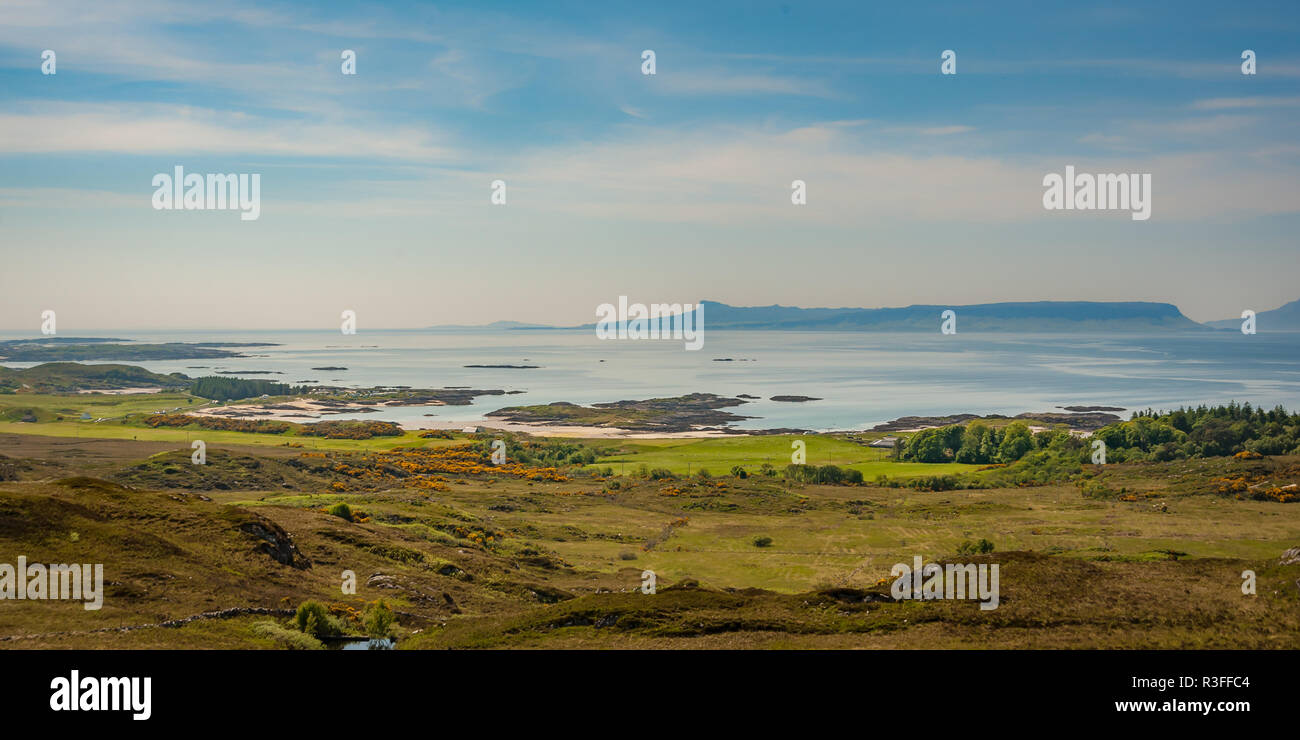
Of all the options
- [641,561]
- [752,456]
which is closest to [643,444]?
[752,456]

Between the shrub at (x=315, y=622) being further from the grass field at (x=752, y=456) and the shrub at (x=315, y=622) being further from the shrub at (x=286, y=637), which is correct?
the grass field at (x=752, y=456)

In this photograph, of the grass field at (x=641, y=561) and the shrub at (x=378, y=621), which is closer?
the grass field at (x=641, y=561)

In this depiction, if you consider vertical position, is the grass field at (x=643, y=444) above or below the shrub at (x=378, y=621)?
below

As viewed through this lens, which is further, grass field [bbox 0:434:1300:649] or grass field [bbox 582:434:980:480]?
grass field [bbox 582:434:980:480]

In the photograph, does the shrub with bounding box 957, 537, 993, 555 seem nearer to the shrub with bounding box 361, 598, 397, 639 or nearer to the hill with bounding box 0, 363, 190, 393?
the shrub with bounding box 361, 598, 397, 639

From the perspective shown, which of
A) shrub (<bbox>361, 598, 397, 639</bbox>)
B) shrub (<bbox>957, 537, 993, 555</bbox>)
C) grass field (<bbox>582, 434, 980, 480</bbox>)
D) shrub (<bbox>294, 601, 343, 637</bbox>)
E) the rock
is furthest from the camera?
grass field (<bbox>582, 434, 980, 480</bbox>)

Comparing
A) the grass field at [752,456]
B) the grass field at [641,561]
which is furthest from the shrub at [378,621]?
the grass field at [752,456]

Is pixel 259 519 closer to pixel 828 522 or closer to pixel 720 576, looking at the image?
pixel 720 576

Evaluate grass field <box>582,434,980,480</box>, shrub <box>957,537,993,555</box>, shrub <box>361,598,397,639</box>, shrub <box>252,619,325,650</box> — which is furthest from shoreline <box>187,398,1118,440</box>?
shrub <box>252,619,325,650</box>

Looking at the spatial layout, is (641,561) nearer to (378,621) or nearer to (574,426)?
(378,621)

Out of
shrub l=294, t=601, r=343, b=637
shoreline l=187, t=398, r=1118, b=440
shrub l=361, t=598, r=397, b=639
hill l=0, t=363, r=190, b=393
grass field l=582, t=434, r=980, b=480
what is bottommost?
grass field l=582, t=434, r=980, b=480

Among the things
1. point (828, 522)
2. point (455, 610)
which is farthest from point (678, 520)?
point (455, 610)

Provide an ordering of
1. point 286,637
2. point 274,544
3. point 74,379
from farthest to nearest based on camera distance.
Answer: point 74,379, point 274,544, point 286,637
